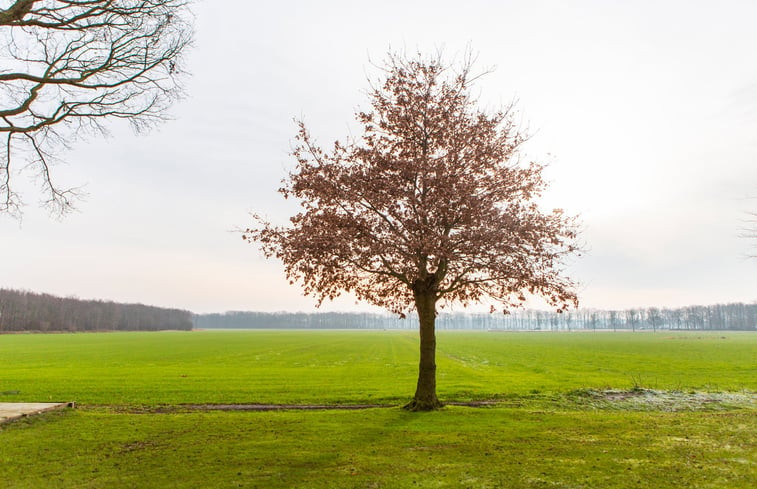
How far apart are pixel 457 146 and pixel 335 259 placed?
19.9ft

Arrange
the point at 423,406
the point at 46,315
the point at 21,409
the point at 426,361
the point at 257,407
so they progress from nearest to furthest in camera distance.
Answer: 1. the point at 21,409
2. the point at 423,406
3. the point at 426,361
4. the point at 257,407
5. the point at 46,315

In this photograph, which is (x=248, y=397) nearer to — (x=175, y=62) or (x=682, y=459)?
(x=175, y=62)

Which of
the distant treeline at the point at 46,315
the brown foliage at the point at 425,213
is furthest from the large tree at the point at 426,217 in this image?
the distant treeline at the point at 46,315

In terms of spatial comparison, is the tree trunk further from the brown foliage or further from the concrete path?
the concrete path

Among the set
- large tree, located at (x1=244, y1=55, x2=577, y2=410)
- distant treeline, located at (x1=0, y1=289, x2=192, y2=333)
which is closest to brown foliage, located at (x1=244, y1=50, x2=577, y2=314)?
large tree, located at (x1=244, y1=55, x2=577, y2=410)

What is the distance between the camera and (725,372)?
1538 inches

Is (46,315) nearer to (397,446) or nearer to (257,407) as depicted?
(257,407)

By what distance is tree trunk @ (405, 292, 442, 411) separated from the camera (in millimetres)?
17781

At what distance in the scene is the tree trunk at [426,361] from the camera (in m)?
17.8

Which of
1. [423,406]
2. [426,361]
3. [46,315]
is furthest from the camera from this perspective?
[46,315]

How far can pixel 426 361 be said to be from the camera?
18109 millimetres

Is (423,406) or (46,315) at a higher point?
(423,406)

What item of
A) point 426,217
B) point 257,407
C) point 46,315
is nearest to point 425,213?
point 426,217

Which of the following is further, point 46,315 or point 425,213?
point 46,315
